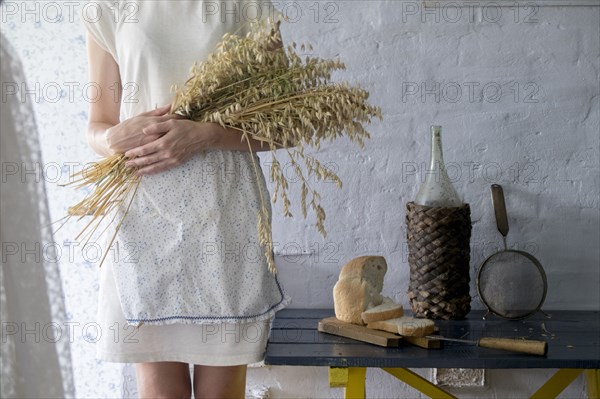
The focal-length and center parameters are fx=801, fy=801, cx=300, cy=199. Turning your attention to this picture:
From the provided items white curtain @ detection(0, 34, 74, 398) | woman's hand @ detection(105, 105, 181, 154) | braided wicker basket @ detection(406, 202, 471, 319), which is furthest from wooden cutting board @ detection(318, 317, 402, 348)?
white curtain @ detection(0, 34, 74, 398)

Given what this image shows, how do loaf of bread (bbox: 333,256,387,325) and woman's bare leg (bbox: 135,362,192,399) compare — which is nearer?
woman's bare leg (bbox: 135,362,192,399)

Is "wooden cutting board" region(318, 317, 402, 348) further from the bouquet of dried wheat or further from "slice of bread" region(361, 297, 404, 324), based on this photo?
the bouquet of dried wheat

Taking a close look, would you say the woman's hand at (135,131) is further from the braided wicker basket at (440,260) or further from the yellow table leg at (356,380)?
the braided wicker basket at (440,260)

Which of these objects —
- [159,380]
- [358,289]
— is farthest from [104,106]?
[358,289]

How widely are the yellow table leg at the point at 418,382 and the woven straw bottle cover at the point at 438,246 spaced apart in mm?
262

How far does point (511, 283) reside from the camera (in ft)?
8.92

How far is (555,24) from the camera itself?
2.86 metres

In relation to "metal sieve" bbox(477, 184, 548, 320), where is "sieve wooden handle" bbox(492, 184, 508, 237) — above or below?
above

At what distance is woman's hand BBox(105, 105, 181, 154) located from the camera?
68.7 inches

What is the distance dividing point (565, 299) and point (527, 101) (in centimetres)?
74

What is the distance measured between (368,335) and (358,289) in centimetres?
17

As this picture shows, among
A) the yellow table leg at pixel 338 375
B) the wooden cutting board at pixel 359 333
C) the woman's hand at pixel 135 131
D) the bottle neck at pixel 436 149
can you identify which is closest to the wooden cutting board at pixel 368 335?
the wooden cutting board at pixel 359 333

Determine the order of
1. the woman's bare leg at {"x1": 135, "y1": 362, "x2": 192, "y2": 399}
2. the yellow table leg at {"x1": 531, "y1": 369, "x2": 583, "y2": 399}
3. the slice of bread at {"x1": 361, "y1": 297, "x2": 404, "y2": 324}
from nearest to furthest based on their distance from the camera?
the woman's bare leg at {"x1": 135, "y1": 362, "x2": 192, "y2": 399}
the slice of bread at {"x1": 361, "y1": 297, "x2": 404, "y2": 324}
the yellow table leg at {"x1": 531, "y1": 369, "x2": 583, "y2": 399}

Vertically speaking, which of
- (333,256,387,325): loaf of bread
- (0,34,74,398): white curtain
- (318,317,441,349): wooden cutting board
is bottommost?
(318,317,441,349): wooden cutting board
